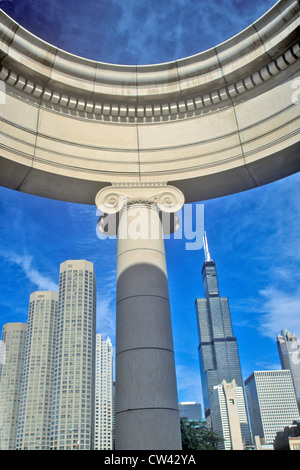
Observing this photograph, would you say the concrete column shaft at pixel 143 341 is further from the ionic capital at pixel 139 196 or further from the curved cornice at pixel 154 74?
the curved cornice at pixel 154 74

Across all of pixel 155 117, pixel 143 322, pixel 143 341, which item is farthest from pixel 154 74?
pixel 143 341

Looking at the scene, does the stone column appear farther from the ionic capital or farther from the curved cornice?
the curved cornice

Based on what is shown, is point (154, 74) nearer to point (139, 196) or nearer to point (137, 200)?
point (139, 196)

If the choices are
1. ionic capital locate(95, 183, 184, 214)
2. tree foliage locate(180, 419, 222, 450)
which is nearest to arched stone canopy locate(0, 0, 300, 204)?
ionic capital locate(95, 183, 184, 214)

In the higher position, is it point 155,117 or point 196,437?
point 155,117

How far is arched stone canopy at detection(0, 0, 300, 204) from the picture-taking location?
19.0 metres

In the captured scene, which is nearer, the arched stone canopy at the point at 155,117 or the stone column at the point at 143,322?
the stone column at the point at 143,322

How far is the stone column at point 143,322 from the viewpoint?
15.3 metres

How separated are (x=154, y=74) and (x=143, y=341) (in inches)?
557

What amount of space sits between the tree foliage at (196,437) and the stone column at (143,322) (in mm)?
73794

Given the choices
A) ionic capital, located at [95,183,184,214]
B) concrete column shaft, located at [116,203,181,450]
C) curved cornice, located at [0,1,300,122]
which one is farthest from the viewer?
ionic capital, located at [95,183,184,214]

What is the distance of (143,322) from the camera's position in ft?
56.0

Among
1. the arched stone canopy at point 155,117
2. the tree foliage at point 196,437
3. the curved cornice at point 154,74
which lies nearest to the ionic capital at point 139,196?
the arched stone canopy at point 155,117

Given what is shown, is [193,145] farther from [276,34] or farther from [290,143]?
[276,34]
